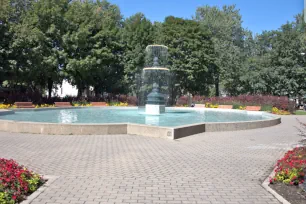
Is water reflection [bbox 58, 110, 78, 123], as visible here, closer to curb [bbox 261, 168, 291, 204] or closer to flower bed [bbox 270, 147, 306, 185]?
curb [bbox 261, 168, 291, 204]

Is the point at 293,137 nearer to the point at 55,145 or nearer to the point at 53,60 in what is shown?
the point at 55,145

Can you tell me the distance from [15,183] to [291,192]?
490 cm

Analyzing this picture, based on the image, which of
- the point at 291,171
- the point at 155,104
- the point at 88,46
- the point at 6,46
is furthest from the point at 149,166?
the point at 88,46

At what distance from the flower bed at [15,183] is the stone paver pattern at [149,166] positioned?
0.26m

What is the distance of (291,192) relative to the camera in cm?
597

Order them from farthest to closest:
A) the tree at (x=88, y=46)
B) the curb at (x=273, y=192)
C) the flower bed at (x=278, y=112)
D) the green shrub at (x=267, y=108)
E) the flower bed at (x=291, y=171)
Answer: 1. the tree at (x=88, y=46)
2. the green shrub at (x=267, y=108)
3. the flower bed at (x=278, y=112)
4. the flower bed at (x=291, y=171)
5. the curb at (x=273, y=192)

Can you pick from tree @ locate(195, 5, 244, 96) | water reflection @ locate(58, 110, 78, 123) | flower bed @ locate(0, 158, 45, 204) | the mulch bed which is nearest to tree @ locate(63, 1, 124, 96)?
water reflection @ locate(58, 110, 78, 123)

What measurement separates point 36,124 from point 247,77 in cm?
3697

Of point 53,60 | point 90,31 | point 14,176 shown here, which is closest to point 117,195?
point 14,176

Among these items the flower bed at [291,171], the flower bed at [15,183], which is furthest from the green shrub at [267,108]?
the flower bed at [15,183]

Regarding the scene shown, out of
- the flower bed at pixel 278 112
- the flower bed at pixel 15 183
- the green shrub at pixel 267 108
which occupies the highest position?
the green shrub at pixel 267 108

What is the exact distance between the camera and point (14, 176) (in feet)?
18.2

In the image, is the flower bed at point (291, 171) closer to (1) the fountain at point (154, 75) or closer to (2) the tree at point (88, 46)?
(1) the fountain at point (154, 75)

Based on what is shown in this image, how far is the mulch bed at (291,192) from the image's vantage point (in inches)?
218
